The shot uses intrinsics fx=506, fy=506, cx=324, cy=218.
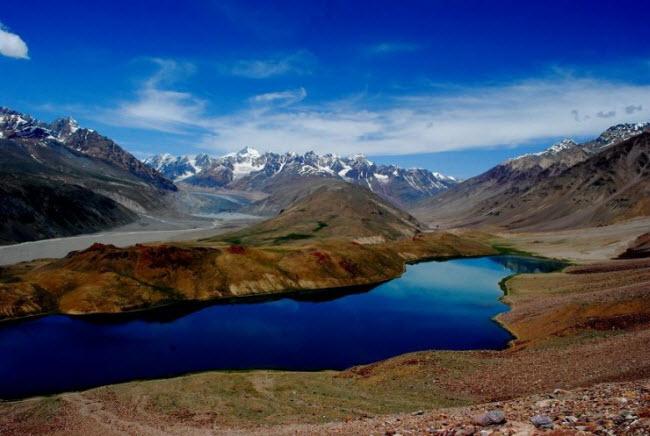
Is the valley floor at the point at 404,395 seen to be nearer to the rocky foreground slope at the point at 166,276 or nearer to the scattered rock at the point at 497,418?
the scattered rock at the point at 497,418

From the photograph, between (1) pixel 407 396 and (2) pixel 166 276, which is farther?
(2) pixel 166 276

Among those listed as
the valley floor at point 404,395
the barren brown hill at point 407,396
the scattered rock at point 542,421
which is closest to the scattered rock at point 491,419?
the barren brown hill at point 407,396

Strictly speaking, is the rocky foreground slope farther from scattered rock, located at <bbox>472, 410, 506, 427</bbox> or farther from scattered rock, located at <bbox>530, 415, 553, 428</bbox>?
scattered rock, located at <bbox>530, 415, 553, 428</bbox>

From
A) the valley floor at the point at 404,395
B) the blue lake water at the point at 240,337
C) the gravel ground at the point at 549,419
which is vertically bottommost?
the blue lake water at the point at 240,337

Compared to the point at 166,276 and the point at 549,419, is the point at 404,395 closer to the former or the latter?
the point at 549,419

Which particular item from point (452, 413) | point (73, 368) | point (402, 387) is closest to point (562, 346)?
point (402, 387)

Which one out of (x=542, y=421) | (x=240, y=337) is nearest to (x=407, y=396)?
(x=542, y=421)
